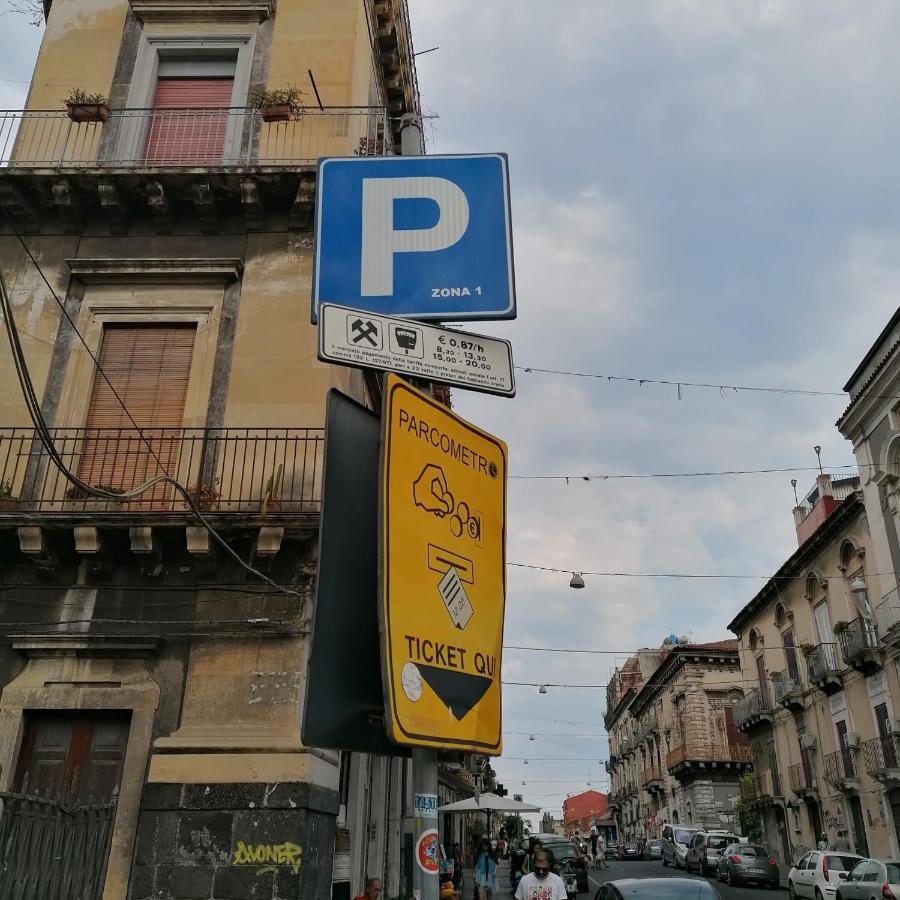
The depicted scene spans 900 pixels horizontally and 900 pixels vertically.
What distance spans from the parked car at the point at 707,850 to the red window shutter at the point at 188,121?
104 feet

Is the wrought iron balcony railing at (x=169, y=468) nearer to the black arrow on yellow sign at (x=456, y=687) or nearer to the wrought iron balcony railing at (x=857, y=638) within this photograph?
the black arrow on yellow sign at (x=456, y=687)

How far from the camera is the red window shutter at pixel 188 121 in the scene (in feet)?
44.0

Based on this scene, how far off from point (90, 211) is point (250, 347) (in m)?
3.39

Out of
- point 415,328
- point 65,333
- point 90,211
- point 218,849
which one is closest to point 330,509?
point 415,328

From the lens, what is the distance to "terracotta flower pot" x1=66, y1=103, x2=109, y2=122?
1309cm

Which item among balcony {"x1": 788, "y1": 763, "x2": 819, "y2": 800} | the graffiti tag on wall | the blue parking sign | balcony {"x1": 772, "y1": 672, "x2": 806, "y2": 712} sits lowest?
the graffiti tag on wall

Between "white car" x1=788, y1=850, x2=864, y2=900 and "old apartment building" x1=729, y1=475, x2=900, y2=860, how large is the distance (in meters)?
4.58

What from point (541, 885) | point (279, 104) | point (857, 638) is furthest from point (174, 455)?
point (857, 638)

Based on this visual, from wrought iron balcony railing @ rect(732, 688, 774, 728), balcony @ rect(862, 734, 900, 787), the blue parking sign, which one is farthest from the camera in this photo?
wrought iron balcony railing @ rect(732, 688, 774, 728)

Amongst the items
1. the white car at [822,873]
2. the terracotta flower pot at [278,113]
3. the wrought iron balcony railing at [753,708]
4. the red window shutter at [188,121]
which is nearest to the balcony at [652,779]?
the wrought iron balcony railing at [753,708]

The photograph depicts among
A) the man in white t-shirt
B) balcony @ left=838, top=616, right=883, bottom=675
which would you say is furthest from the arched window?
the man in white t-shirt

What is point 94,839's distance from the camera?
8.85 metres

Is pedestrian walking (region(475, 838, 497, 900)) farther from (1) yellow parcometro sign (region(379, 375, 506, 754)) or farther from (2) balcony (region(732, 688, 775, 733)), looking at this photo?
(2) balcony (region(732, 688, 775, 733))

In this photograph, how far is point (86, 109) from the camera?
1319 centimetres
